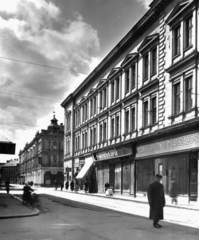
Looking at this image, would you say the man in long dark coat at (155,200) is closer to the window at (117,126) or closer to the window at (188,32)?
the window at (188,32)

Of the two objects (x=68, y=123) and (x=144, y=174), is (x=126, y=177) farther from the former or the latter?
(x=68, y=123)

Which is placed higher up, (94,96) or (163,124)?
(94,96)

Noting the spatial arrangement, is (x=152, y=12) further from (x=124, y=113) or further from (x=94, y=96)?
(x=94, y=96)

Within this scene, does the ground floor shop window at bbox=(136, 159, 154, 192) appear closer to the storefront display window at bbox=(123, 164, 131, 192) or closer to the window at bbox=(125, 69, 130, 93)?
the storefront display window at bbox=(123, 164, 131, 192)

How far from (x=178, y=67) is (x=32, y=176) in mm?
85856

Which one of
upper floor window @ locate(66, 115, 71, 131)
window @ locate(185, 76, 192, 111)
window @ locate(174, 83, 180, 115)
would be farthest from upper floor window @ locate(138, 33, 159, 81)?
upper floor window @ locate(66, 115, 71, 131)

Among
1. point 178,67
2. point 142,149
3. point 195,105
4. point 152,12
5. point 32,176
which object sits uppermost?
point 152,12

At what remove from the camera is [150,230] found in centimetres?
1176

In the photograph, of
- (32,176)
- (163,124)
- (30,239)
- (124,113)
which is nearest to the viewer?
(30,239)

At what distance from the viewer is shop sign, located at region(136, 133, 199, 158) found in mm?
25000

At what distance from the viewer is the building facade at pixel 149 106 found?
25828mm

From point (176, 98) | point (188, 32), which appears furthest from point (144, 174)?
point (188, 32)

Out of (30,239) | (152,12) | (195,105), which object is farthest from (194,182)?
(30,239)

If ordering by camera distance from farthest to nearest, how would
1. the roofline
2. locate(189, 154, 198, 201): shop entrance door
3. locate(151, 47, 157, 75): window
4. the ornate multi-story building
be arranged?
the ornate multi-story building → locate(151, 47, 157, 75): window → the roofline → locate(189, 154, 198, 201): shop entrance door
